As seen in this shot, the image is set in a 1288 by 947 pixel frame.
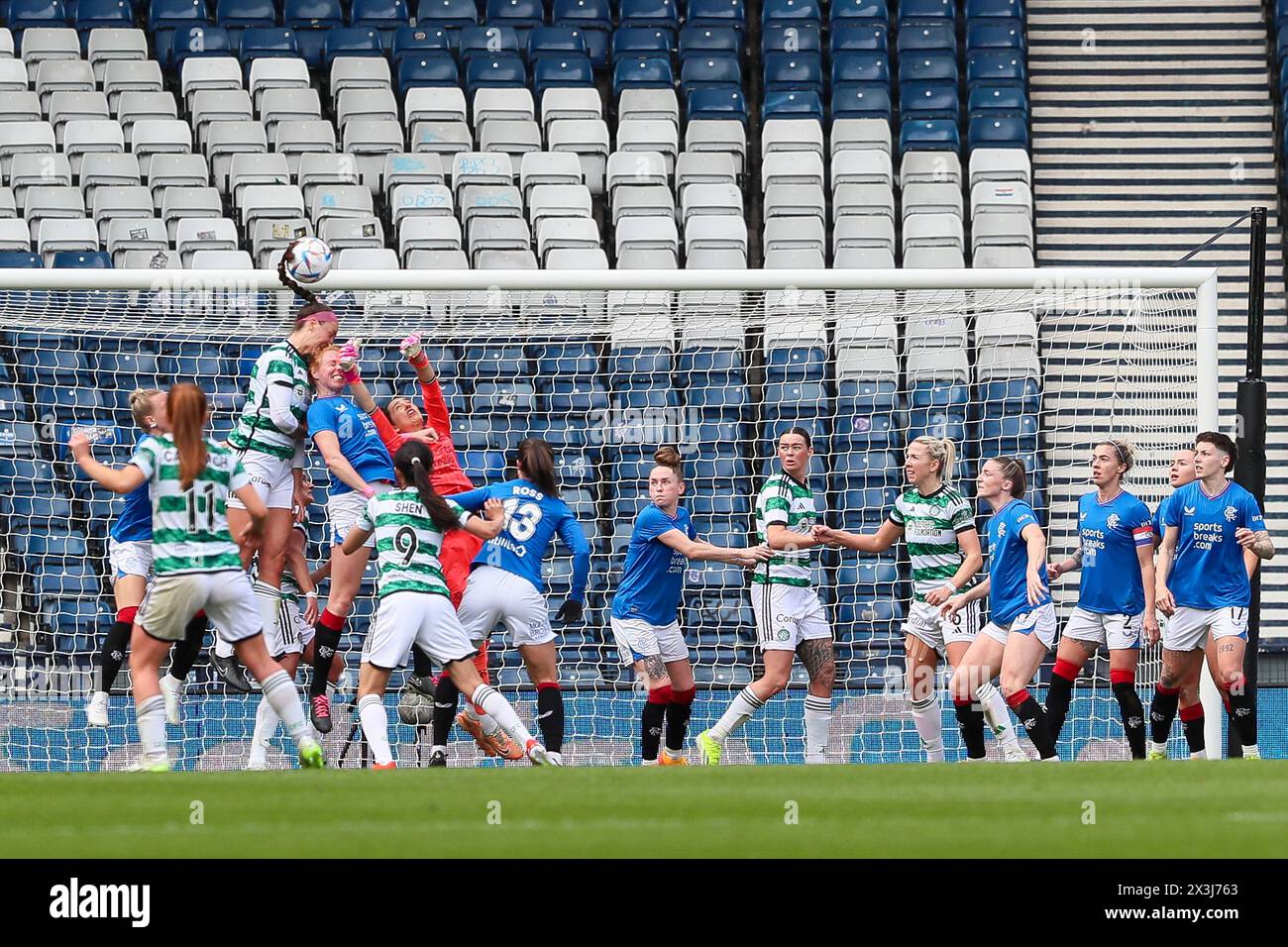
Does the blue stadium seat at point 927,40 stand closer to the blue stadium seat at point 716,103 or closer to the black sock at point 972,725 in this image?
the blue stadium seat at point 716,103

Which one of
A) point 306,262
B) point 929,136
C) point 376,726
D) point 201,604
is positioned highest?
point 929,136

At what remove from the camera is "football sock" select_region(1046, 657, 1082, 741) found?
989 cm

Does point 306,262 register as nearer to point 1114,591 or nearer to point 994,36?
point 1114,591

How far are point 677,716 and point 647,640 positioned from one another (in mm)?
536

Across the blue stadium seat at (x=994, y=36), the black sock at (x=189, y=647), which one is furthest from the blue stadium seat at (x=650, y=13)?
the black sock at (x=189, y=647)

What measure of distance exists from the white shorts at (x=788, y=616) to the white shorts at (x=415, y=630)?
2.27 metres

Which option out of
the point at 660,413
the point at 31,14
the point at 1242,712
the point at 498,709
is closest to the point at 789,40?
the point at 660,413

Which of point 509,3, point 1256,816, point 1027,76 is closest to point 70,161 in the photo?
point 509,3

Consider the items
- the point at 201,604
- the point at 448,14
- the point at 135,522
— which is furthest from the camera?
the point at 448,14

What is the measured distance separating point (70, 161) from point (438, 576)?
35.3 ft

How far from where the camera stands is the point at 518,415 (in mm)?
13414

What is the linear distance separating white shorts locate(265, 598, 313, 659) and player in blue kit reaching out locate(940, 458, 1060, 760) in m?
4.12

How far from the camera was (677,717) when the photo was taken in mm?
10211

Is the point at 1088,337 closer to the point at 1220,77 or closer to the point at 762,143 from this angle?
A: the point at 762,143
